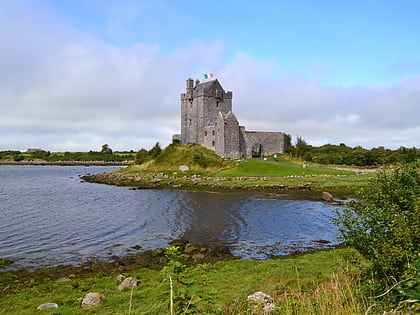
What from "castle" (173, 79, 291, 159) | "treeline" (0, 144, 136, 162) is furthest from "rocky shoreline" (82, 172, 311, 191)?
"treeline" (0, 144, 136, 162)

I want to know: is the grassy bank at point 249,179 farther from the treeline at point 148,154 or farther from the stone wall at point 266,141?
the stone wall at point 266,141

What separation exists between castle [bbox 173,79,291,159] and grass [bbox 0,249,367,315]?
45.0 metres

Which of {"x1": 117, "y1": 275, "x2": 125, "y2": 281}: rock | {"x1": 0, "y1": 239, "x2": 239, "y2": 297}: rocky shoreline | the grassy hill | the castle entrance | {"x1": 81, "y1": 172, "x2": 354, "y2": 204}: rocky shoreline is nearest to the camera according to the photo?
{"x1": 117, "y1": 275, "x2": 125, "y2": 281}: rock

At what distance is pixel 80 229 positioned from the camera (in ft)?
69.8

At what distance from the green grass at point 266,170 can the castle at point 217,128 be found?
21.4 feet

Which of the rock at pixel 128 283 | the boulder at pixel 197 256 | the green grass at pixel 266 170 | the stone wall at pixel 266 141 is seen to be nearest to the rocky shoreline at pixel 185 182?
the green grass at pixel 266 170

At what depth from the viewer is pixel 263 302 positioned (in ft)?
A: 26.8

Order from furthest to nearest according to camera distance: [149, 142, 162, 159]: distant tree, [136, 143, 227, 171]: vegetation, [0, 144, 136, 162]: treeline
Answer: [0, 144, 136, 162]: treeline, [149, 142, 162, 159]: distant tree, [136, 143, 227, 171]: vegetation

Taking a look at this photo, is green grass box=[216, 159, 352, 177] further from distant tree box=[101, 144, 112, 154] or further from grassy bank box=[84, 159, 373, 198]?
distant tree box=[101, 144, 112, 154]

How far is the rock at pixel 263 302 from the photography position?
25.0 ft

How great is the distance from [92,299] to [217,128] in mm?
50222

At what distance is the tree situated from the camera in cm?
685

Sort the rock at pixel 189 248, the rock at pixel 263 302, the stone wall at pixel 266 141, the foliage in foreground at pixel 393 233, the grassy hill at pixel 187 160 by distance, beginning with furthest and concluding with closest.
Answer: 1. the stone wall at pixel 266 141
2. the grassy hill at pixel 187 160
3. the rock at pixel 189 248
4. the rock at pixel 263 302
5. the foliage in foreground at pixel 393 233

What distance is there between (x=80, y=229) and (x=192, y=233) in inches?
296
